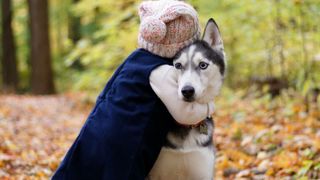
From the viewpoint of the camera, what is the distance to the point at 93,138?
124 inches

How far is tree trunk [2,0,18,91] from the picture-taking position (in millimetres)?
19266

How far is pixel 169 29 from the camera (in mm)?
3146

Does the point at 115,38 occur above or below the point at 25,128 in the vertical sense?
above

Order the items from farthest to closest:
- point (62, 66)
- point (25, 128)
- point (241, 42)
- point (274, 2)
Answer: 1. point (62, 66)
2. point (241, 42)
3. point (25, 128)
4. point (274, 2)

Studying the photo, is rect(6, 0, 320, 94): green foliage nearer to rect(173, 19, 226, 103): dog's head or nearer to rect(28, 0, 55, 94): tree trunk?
rect(173, 19, 226, 103): dog's head

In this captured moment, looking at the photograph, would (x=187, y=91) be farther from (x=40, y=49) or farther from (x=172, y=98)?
(x=40, y=49)

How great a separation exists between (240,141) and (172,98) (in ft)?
11.5

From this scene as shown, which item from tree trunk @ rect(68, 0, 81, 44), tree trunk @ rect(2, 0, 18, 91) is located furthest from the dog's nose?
tree trunk @ rect(68, 0, 81, 44)

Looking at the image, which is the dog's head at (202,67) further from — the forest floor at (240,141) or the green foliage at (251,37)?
the green foliage at (251,37)

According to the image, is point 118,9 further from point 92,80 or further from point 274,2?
point 274,2

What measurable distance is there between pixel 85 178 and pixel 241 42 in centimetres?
947

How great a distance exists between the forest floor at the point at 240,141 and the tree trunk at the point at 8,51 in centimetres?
1008

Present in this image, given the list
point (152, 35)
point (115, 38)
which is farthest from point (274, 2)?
point (152, 35)

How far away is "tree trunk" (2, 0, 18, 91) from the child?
1662cm
